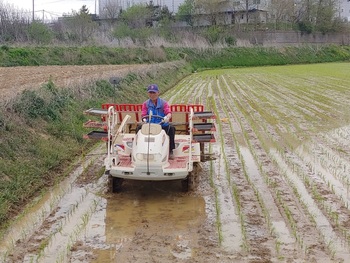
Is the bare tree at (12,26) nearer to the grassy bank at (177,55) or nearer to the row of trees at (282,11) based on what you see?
the grassy bank at (177,55)

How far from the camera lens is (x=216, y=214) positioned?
6.12 meters

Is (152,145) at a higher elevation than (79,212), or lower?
higher

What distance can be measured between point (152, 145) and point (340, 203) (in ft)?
8.78

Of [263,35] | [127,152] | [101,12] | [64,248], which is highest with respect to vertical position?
[101,12]

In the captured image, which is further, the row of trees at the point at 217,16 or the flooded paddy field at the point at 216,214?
the row of trees at the point at 217,16

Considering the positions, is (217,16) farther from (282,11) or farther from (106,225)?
(106,225)

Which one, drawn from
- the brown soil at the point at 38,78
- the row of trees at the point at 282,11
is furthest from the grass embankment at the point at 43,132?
the row of trees at the point at 282,11

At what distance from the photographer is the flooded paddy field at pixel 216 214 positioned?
16.3 ft

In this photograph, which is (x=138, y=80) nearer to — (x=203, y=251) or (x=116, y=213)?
(x=116, y=213)

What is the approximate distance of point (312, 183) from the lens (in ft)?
24.0

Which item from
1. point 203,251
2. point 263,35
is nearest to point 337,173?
point 203,251

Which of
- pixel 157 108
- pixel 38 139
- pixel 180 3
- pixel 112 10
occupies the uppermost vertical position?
pixel 180 3

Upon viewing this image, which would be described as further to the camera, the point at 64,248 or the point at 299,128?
the point at 299,128

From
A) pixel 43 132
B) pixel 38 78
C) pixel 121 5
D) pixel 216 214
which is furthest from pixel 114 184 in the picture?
pixel 121 5
